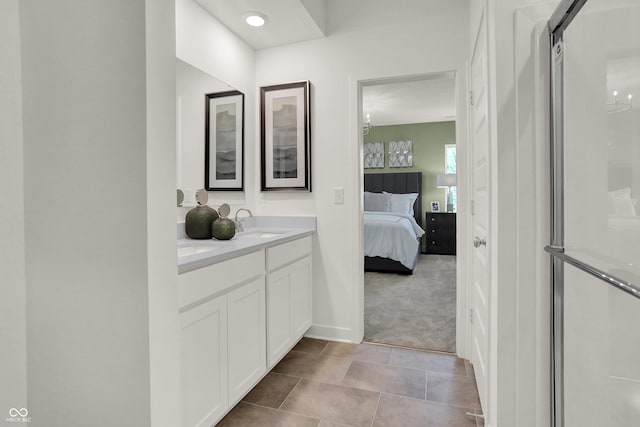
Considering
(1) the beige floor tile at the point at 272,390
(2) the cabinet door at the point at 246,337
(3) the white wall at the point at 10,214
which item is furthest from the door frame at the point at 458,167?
(3) the white wall at the point at 10,214

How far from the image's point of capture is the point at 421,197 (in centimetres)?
667

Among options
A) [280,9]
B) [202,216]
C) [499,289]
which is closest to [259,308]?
→ [202,216]

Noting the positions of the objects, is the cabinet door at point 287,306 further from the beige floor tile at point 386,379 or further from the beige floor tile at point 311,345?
the beige floor tile at point 386,379

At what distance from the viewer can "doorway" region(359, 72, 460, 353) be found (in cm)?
279

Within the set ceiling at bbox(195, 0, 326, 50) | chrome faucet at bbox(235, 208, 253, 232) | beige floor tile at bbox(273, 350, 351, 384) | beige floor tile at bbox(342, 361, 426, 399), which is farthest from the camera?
chrome faucet at bbox(235, 208, 253, 232)

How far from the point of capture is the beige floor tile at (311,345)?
8.22 ft

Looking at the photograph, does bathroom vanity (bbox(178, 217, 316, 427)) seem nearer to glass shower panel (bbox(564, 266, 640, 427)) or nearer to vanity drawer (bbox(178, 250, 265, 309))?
vanity drawer (bbox(178, 250, 265, 309))

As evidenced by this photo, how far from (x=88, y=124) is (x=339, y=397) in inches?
68.2

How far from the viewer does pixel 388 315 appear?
318cm

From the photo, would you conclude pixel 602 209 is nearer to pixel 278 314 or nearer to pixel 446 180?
pixel 278 314

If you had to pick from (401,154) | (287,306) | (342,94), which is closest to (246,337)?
(287,306)

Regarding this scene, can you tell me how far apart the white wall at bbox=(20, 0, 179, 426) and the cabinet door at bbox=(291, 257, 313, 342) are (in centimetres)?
131

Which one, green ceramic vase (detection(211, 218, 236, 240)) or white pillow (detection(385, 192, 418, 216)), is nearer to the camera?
green ceramic vase (detection(211, 218, 236, 240))

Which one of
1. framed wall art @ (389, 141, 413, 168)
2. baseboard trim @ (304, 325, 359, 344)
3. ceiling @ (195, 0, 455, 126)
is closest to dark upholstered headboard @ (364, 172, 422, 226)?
framed wall art @ (389, 141, 413, 168)
